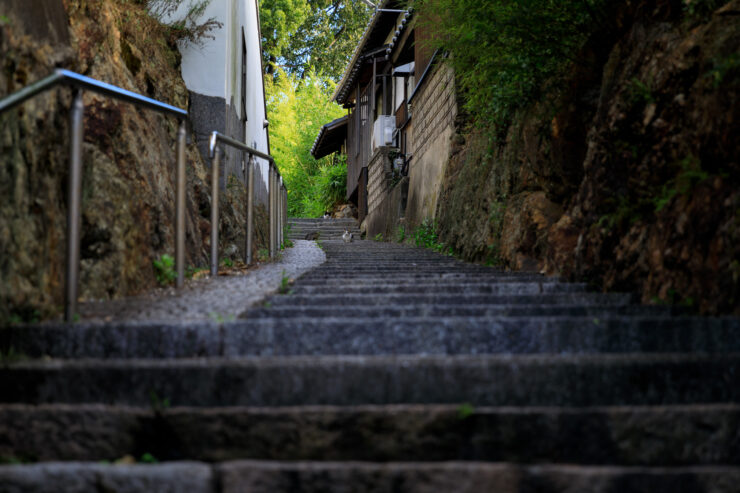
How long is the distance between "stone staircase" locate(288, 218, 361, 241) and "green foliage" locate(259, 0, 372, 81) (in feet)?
30.0

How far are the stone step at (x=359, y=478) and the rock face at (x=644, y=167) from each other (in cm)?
140

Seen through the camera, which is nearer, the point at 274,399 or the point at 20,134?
the point at 274,399

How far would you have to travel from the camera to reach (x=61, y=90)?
344 cm

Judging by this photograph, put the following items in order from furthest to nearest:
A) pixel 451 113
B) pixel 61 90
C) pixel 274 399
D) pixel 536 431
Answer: pixel 451 113, pixel 61 90, pixel 274 399, pixel 536 431

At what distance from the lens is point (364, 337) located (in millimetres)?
2775

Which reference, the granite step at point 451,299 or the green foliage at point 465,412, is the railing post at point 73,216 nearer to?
the granite step at point 451,299

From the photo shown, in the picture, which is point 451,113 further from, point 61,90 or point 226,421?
point 226,421

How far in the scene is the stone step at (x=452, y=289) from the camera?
429 centimetres

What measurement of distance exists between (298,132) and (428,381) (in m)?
28.8

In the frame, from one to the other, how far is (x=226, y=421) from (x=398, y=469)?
0.55 metres

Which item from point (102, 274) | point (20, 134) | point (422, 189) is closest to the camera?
point (20, 134)

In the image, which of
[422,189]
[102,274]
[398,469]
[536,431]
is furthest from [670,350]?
[422,189]

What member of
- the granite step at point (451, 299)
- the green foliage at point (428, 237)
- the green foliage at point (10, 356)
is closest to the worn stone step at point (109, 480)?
the green foliage at point (10, 356)

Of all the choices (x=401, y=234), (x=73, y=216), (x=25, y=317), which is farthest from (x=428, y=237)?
(x=25, y=317)
